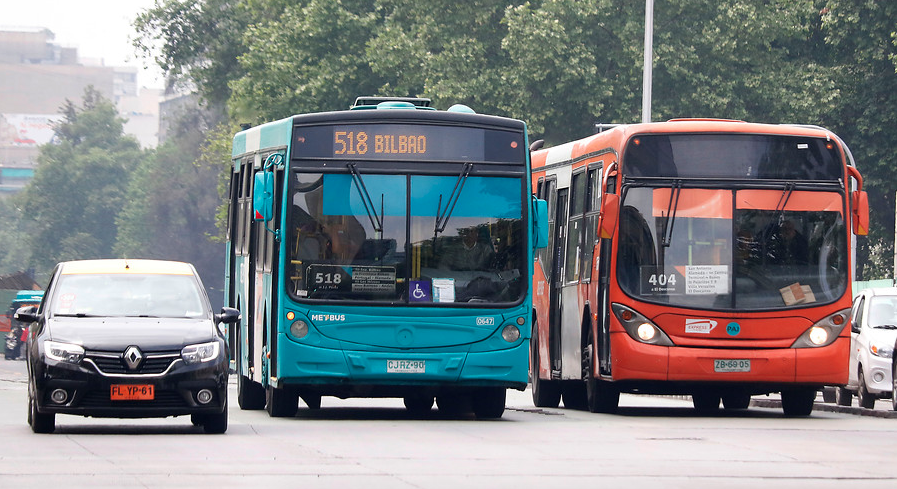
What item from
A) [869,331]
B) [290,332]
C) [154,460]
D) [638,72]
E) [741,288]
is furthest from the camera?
[638,72]

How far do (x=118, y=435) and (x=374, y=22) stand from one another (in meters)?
32.2

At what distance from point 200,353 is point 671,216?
5651mm

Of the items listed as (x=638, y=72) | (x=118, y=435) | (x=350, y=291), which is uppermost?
(x=638, y=72)

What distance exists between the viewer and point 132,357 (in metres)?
14.6

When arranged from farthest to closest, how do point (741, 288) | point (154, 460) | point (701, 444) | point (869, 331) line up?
point (869, 331) < point (741, 288) < point (701, 444) < point (154, 460)

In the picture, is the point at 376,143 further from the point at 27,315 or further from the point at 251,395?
the point at 251,395

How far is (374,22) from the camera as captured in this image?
46.4m

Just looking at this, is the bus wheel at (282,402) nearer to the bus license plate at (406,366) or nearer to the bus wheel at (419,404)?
the bus license plate at (406,366)

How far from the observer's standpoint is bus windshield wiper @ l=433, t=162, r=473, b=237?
55.7ft

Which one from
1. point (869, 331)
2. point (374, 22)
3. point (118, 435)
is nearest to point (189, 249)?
point (374, 22)

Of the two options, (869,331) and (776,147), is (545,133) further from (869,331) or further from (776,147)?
(776,147)

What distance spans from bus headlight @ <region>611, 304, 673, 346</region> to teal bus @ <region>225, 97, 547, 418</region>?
1.42 m

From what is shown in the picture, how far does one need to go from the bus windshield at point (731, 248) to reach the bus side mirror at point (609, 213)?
0.22 metres

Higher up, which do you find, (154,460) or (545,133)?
(545,133)
